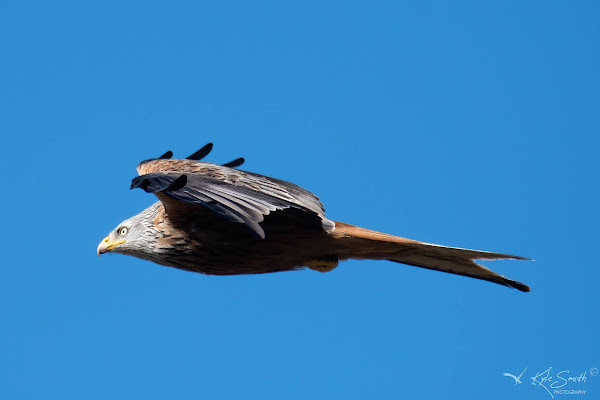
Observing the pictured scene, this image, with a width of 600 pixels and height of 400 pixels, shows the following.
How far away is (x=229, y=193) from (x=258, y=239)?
0.68 m

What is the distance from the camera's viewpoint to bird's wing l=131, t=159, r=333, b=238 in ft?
20.0

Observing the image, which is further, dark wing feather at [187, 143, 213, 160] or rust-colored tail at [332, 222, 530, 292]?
dark wing feather at [187, 143, 213, 160]

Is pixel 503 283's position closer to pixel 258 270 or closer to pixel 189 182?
pixel 258 270

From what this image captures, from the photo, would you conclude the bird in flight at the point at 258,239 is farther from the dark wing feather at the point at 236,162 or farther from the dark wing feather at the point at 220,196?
the dark wing feather at the point at 236,162

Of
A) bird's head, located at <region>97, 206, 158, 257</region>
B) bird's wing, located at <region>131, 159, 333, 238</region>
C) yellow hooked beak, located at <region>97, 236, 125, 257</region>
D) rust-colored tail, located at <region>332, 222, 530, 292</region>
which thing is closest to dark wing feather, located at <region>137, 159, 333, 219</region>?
bird's wing, located at <region>131, 159, 333, 238</region>

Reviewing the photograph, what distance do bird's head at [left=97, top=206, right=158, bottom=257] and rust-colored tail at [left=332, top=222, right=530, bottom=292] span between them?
4.90 ft

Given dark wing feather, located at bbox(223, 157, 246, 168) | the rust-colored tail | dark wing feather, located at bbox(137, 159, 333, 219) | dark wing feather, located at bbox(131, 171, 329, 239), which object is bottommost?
dark wing feather, located at bbox(131, 171, 329, 239)

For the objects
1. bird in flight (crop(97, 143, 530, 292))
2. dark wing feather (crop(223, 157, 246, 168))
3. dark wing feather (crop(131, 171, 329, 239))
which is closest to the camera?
dark wing feather (crop(131, 171, 329, 239))

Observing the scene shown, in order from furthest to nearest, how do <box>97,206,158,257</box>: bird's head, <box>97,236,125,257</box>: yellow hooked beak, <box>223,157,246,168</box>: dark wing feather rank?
1. <box>223,157,246,168</box>: dark wing feather
2. <box>97,236,125,257</box>: yellow hooked beak
3. <box>97,206,158,257</box>: bird's head

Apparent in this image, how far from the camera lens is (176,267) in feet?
23.5

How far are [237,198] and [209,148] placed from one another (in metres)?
3.13

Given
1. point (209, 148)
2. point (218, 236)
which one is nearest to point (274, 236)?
point (218, 236)

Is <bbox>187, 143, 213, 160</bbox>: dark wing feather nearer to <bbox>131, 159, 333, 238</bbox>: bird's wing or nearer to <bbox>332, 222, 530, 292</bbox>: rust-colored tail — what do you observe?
<bbox>131, 159, 333, 238</bbox>: bird's wing

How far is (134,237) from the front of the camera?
725cm
